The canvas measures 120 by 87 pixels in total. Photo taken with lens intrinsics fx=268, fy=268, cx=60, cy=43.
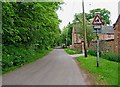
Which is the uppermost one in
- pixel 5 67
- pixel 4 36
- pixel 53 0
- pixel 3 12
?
pixel 53 0

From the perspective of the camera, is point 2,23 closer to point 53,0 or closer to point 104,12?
point 53,0

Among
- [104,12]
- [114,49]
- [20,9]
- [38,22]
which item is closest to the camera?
[20,9]

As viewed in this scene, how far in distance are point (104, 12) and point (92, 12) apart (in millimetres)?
4658

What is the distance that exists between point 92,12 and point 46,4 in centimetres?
8452

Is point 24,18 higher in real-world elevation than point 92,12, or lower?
lower

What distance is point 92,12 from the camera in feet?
346

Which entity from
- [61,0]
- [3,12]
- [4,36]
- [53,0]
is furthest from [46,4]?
[3,12]

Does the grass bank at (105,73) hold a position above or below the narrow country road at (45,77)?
above

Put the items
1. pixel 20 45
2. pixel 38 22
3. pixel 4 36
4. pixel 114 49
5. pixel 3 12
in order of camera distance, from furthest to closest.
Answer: pixel 114 49, pixel 20 45, pixel 38 22, pixel 4 36, pixel 3 12

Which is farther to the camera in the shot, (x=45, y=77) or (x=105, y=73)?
(x=105, y=73)

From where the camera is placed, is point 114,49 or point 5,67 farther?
point 114,49

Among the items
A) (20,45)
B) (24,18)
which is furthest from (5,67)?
(20,45)

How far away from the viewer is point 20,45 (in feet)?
86.3

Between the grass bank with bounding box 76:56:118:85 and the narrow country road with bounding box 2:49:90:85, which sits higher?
the grass bank with bounding box 76:56:118:85
